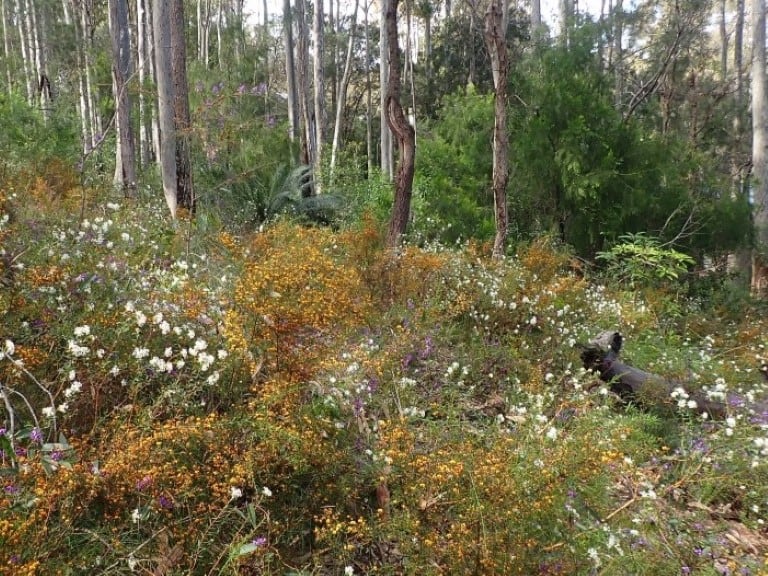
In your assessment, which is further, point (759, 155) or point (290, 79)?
point (290, 79)

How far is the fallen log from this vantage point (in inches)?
163

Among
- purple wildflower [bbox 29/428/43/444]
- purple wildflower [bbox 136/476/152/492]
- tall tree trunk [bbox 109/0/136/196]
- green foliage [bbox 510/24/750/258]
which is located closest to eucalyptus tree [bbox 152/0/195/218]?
tall tree trunk [bbox 109/0/136/196]

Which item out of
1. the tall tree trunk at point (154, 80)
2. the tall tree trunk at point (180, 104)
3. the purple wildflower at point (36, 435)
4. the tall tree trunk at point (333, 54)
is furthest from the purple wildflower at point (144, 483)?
the tall tree trunk at point (333, 54)

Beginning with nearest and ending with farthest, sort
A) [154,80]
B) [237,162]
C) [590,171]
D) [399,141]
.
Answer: [399,141], [590,171], [154,80], [237,162]

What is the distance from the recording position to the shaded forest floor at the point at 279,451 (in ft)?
5.63

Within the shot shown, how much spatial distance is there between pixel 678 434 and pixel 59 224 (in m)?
4.21

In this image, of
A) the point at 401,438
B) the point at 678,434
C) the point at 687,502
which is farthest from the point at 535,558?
the point at 678,434

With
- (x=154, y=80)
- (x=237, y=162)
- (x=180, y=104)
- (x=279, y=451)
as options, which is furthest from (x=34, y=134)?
(x=279, y=451)

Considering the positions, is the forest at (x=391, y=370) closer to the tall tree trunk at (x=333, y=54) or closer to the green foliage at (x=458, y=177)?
the green foliage at (x=458, y=177)

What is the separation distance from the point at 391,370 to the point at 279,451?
1078 mm

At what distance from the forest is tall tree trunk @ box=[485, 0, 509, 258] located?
0.11 feet

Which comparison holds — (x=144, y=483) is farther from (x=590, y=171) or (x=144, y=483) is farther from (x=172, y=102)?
(x=590, y=171)

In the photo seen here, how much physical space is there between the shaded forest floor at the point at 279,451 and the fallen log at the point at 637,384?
47cm

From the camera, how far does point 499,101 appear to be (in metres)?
6.37
